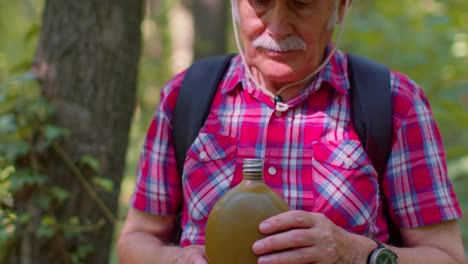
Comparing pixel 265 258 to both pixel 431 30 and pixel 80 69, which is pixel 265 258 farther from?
pixel 431 30

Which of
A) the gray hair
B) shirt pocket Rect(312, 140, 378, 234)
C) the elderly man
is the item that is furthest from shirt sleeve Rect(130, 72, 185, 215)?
shirt pocket Rect(312, 140, 378, 234)

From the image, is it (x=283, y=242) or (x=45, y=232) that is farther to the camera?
(x=45, y=232)

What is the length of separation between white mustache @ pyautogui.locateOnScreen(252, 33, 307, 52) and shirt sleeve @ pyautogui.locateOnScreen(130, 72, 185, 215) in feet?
1.50

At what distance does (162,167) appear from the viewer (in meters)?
2.69

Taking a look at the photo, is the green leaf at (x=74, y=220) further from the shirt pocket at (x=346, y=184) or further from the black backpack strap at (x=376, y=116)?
the black backpack strap at (x=376, y=116)

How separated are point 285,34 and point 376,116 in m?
0.48

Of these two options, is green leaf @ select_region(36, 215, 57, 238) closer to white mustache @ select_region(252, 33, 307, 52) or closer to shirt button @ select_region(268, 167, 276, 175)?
shirt button @ select_region(268, 167, 276, 175)

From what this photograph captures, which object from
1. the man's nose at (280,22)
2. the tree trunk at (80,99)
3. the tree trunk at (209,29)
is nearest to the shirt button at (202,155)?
the man's nose at (280,22)

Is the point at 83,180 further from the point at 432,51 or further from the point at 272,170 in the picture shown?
the point at 432,51

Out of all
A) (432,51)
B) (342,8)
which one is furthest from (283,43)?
(432,51)

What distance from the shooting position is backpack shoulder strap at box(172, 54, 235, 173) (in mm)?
2592

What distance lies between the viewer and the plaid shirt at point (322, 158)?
7.97 feet

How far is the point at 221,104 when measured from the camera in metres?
2.63

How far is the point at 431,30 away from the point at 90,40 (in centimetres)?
374
